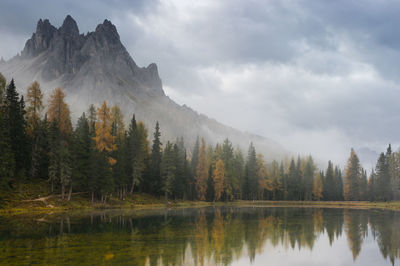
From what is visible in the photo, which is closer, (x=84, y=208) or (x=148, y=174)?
(x=84, y=208)

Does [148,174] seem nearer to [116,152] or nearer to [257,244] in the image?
[116,152]

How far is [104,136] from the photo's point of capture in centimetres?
6825

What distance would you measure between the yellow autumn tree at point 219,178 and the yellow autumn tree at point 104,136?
133 feet

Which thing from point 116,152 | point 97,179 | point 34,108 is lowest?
point 97,179

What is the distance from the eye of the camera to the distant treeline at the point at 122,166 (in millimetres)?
60844

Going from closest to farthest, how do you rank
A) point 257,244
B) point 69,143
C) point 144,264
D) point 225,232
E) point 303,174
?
point 144,264 → point 257,244 → point 225,232 → point 69,143 → point 303,174

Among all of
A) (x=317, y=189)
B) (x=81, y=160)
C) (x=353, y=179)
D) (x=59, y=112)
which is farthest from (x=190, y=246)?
(x=317, y=189)

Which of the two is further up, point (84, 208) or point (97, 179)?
point (97, 179)

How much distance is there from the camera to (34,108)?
67312 mm

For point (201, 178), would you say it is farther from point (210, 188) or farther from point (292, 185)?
point (292, 185)

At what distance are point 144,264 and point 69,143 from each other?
51705 millimetres

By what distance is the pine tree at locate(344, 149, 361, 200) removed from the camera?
A: 119 meters

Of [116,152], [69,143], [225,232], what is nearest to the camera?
[225,232]

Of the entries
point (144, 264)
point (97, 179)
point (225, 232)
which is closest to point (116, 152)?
point (97, 179)
